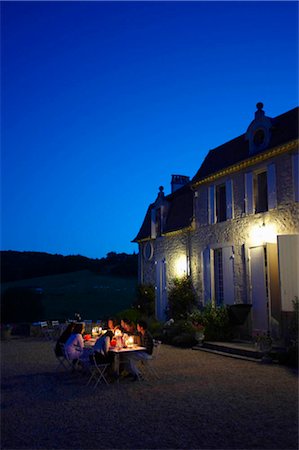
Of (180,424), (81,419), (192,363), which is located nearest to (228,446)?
(180,424)

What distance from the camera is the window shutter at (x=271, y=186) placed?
40.1ft

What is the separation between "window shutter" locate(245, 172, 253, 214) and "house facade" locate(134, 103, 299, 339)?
0.03m

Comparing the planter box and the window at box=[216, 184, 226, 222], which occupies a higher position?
the window at box=[216, 184, 226, 222]

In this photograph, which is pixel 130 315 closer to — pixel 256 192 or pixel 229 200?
pixel 229 200

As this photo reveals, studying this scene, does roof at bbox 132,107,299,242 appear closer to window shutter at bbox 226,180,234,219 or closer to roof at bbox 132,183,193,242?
roof at bbox 132,183,193,242

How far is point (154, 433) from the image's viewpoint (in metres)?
5.35

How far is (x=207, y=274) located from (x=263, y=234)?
10.5ft

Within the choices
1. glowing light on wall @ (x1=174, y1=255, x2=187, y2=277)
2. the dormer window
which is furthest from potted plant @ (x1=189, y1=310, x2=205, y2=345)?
the dormer window

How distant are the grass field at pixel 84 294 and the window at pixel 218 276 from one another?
1258 centimetres

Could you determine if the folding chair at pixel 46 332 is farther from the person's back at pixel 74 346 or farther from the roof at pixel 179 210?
the person's back at pixel 74 346

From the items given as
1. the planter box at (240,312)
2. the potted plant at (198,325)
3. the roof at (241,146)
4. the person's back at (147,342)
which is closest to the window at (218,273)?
the potted plant at (198,325)

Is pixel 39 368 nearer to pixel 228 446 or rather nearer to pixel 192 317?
pixel 192 317

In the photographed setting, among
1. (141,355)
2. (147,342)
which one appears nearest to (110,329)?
(147,342)

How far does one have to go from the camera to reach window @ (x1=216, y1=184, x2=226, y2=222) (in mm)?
14992
